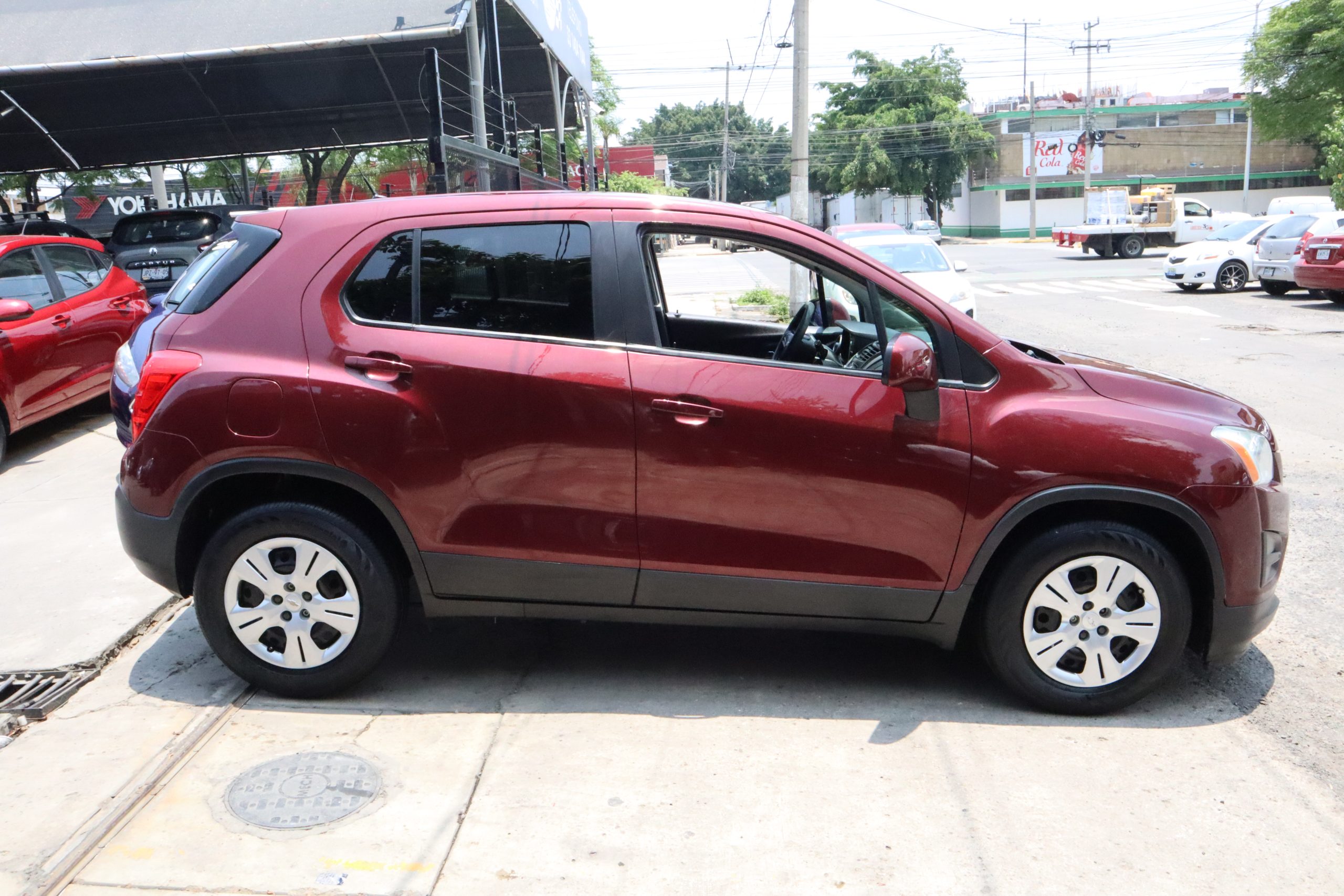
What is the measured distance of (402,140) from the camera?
1972 centimetres

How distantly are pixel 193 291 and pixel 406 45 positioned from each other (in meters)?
12.3

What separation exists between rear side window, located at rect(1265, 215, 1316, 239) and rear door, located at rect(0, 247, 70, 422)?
19087 mm

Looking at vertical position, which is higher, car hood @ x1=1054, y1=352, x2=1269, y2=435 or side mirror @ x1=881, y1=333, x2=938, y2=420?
side mirror @ x1=881, y1=333, x2=938, y2=420

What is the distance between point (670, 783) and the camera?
11.5 ft

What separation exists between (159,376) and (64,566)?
2.26 metres

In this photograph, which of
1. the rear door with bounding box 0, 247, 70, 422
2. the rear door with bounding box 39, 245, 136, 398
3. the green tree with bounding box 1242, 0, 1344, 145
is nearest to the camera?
the rear door with bounding box 0, 247, 70, 422

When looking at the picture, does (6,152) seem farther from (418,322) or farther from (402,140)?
(418,322)

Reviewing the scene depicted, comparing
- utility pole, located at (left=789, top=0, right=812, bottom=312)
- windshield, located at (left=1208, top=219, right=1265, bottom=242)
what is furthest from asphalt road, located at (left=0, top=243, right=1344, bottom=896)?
windshield, located at (left=1208, top=219, right=1265, bottom=242)

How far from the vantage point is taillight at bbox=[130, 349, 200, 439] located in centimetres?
395

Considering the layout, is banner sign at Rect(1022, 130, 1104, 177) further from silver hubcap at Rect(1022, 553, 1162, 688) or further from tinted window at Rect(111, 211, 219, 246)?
silver hubcap at Rect(1022, 553, 1162, 688)

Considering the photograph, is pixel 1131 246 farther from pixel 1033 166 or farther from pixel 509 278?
pixel 509 278

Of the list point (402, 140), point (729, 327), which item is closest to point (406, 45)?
point (402, 140)

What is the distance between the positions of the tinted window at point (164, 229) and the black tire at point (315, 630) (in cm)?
1095

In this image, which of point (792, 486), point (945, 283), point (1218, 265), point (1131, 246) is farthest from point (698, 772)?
point (1131, 246)
